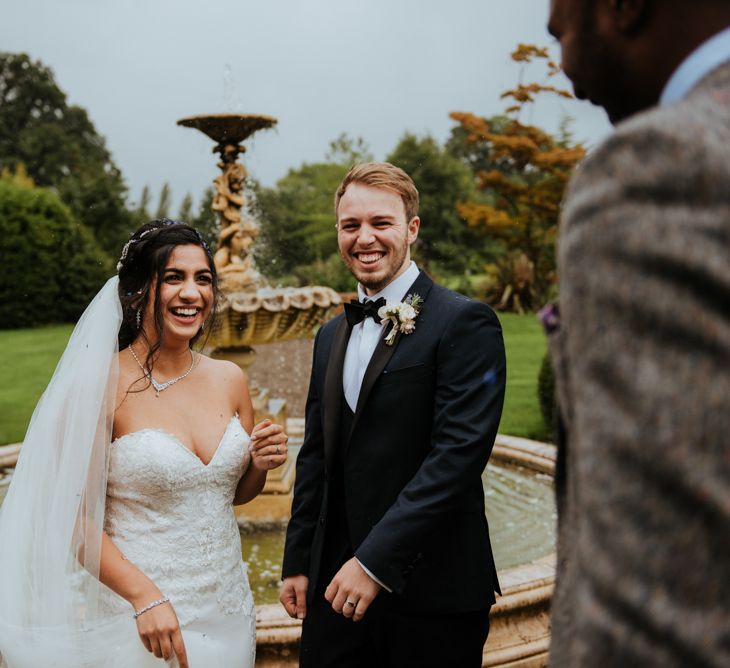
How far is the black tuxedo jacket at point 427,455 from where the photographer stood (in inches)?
95.5

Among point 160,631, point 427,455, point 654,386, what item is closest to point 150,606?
point 160,631

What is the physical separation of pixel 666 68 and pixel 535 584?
3.61m

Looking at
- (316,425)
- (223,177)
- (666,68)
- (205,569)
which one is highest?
(223,177)

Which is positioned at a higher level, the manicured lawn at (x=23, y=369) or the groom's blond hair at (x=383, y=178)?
the groom's blond hair at (x=383, y=178)

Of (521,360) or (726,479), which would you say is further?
(521,360)

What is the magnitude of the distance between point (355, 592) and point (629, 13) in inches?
77.0

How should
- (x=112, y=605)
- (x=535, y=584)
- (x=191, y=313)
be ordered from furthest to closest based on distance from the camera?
(x=535, y=584), (x=191, y=313), (x=112, y=605)

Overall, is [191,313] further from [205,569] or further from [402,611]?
[402,611]

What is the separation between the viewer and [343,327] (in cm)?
296

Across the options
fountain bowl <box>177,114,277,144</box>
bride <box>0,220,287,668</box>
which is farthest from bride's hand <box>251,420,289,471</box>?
fountain bowl <box>177,114,277,144</box>

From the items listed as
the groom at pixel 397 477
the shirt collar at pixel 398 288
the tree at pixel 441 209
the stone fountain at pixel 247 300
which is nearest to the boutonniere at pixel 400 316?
the groom at pixel 397 477

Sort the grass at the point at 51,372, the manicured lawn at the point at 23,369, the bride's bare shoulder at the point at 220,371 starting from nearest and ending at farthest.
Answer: the bride's bare shoulder at the point at 220,371 → the grass at the point at 51,372 → the manicured lawn at the point at 23,369

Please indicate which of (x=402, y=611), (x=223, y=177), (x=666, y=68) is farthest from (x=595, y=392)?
(x=223, y=177)

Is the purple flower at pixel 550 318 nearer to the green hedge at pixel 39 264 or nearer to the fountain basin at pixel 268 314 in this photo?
the fountain basin at pixel 268 314
